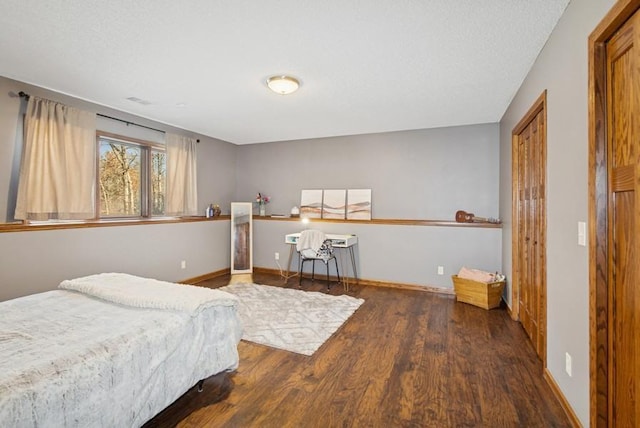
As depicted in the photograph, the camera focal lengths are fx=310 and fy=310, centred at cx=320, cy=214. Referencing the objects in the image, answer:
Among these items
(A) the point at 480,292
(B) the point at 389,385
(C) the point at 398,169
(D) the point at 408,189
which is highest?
(C) the point at 398,169

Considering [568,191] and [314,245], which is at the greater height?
[568,191]

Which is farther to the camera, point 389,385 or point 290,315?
point 290,315

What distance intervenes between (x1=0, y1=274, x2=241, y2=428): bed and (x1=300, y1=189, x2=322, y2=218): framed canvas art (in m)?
3.28

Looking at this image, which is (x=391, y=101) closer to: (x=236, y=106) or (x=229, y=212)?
(x=236, y=106)

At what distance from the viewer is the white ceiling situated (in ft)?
6.26

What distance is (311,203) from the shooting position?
5.46 meters

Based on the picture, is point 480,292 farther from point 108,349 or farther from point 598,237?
point 108,349

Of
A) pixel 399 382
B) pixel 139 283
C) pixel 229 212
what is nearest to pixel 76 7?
pixel 139 283

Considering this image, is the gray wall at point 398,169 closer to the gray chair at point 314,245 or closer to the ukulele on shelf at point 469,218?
the ukulele on shelf at point 469,218

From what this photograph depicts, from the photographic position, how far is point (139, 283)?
7.72 ft

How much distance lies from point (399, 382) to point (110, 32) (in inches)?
125

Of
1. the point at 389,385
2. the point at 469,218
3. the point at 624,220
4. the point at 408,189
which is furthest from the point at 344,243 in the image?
the point at 624,220

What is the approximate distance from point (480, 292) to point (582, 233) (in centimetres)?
233

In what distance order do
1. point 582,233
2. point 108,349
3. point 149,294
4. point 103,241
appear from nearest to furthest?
point 108,349
point 582,233
point 149,294
point 103,241
